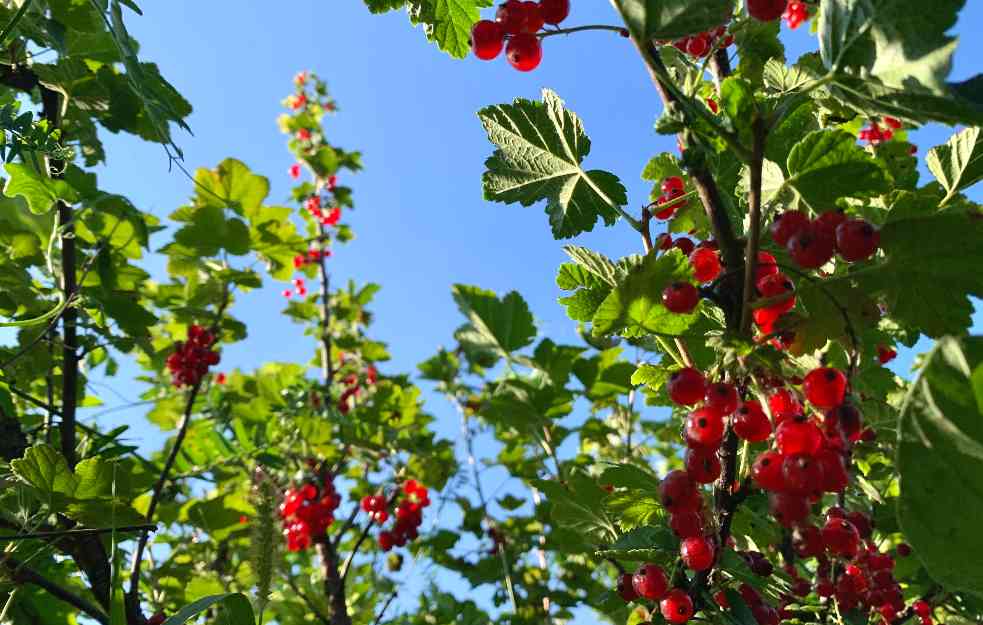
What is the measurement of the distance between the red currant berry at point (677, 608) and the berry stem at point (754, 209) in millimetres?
500

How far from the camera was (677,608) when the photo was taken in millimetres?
1126

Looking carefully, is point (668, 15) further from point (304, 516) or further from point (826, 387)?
point (304, 516)

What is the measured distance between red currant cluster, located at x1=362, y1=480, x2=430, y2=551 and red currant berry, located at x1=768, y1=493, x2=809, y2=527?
3.42 m

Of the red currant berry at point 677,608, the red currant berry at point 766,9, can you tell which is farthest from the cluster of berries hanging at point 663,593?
the red currant berry at point 766,9

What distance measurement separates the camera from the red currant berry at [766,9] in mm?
1042

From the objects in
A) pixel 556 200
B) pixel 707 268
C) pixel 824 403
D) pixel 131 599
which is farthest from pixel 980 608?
pixel 131 599

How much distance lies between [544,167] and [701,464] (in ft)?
2.30

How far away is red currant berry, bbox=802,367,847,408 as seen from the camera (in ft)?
3.31

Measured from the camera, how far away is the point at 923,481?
28.6 inches

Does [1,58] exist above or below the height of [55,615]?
above

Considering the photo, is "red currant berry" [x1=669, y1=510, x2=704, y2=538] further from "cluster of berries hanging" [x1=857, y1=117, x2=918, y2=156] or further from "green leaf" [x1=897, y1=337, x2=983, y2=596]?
"cluster of berries hanging" [x1=857, y1=117, x2=918, y2=156]

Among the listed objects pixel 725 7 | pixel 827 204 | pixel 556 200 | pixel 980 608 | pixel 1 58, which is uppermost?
pixel 1 58

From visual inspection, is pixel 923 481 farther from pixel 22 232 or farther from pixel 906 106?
pixel 22 232

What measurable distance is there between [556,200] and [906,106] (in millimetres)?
728
